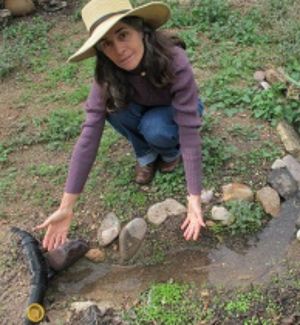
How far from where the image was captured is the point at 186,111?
280cm

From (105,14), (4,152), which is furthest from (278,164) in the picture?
(4,152)

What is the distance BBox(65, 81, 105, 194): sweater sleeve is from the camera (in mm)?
2783

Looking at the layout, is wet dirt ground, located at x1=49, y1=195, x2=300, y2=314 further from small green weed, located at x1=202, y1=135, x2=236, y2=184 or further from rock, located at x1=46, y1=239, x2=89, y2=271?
small green weed, located at x1=202, y1=135, x2=236, y2=184

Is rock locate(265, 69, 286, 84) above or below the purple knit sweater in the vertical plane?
below

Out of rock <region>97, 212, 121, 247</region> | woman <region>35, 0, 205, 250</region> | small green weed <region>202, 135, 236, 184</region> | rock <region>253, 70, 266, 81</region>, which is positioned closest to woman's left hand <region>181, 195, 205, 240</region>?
woman <region>35, 0, 205, 250</region>

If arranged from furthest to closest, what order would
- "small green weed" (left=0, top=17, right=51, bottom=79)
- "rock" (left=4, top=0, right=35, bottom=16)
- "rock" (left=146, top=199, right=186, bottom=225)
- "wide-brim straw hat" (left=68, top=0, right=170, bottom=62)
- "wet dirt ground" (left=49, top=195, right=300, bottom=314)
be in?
"rock" (left=4, top=0, right=35, bottom=16)
"small green weed" (left=0, top=17, right=51, bottom=79)
"rock" (left=146, top=199, right=186, bottom=225)
"wet dirt ground" (left=49, top=195, right=300, bottom=314)
"wide-brim straw hat" (left=68, top=0, right=170, bottom=62)

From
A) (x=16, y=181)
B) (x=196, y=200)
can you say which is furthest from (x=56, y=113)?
(x=196, y=200)

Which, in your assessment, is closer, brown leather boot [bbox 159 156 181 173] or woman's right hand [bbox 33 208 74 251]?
woman's right hand [bbox 33 208 74 251]

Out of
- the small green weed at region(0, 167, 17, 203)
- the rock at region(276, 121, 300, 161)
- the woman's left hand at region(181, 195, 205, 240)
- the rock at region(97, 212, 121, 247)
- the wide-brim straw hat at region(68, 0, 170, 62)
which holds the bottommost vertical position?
the rock at region(276, 121, 300, 161)

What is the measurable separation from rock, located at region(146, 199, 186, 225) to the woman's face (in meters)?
0.81

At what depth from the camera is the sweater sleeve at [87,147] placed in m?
2.78

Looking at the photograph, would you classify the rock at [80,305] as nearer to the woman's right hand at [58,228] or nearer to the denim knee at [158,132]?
the woman's right hand at [58,228]

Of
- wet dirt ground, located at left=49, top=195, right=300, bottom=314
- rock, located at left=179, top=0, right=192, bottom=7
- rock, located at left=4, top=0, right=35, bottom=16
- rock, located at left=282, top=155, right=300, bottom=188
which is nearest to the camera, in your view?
wet dirt ground, located at left=49, top=195, right=300, bottom=314

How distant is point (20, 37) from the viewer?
4.95 meters
